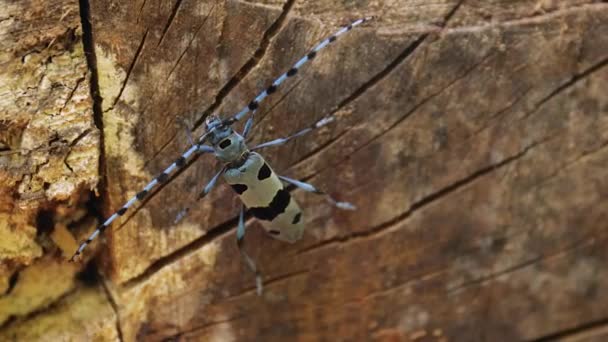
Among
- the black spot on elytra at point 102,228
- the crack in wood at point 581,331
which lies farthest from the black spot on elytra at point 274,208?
the crack in wood at point 581,331

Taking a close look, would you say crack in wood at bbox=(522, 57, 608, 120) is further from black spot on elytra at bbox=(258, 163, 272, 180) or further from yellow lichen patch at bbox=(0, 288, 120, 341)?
yellow lichen patch at bbox=(0, 288, 120, 341)

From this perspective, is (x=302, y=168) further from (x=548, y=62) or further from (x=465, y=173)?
(x=548, y=62)

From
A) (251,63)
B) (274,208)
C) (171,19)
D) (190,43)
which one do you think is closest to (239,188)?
(274,208)

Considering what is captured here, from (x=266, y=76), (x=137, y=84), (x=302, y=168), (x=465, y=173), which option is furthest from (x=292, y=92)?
(x=465, y=173)

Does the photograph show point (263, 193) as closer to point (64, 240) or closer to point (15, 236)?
point (64, 240)

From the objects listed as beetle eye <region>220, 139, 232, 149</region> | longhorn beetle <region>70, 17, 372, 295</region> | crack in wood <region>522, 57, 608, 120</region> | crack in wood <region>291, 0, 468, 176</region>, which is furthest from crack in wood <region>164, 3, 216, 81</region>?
crack in wood <region>522, 57, 608, 120</region>
